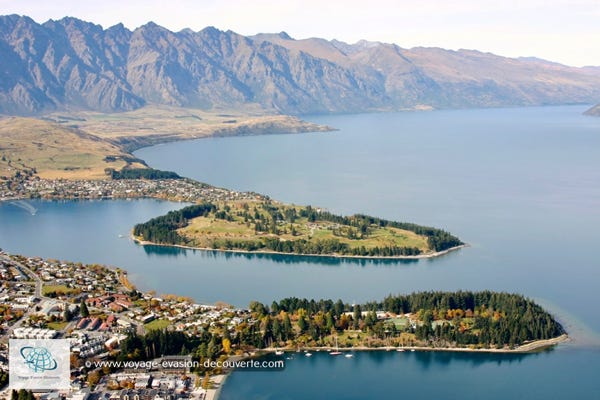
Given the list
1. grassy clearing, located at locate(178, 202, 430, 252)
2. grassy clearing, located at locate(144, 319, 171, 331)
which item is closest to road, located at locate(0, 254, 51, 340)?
grassy clearing, located at locate(144, 319, 171, 331)

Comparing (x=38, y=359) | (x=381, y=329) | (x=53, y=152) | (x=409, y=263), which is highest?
(x=53, y=152)

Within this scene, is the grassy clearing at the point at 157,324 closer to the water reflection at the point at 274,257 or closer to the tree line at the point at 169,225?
the water reflection at the point at 274,257

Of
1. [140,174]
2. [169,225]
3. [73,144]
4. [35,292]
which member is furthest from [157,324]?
[73,144]

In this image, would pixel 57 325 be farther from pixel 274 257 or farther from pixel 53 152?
pixel 53 152

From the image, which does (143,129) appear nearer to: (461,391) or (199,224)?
(199,224)

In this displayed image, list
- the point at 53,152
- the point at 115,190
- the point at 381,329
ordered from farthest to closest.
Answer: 1. the point at 53,152
2. the point at 115,190
3. the point at 381,329

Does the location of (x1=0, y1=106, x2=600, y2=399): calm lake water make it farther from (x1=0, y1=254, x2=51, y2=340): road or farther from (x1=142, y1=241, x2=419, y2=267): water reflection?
(x1=0, y1=254, x2=51, y2=340): road
